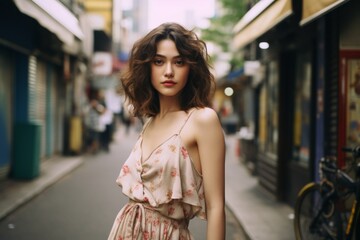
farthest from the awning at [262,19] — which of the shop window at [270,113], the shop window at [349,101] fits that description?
the shop window at [270,113]

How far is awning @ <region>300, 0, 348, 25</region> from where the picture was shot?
480cm

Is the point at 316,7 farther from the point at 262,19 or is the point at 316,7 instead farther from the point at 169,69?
the point at 169,69

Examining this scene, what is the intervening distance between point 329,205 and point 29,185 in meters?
6.66

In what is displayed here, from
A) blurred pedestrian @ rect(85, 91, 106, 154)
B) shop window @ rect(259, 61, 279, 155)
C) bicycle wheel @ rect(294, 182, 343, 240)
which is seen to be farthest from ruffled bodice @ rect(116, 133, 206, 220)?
blurred pedestrian @ rect(85, 91, 106, 154)

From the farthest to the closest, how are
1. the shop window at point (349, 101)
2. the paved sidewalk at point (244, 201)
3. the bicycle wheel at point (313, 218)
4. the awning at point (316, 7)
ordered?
the paved sidewalk at point (244, 201)
the shop window at point (349, 101)
the bicycle wheel at point (313, 218)
the awning at point (316, 7)

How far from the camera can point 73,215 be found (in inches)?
330

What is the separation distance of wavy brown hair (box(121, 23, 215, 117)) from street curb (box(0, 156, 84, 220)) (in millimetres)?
5797

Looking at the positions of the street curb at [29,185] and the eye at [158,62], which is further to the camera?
the street curb at [29,185]

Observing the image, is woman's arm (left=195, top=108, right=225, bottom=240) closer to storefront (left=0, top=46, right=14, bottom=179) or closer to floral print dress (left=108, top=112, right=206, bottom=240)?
floral print dress (left=108, top=112, right=206, bottom=240)

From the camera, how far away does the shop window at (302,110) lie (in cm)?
862

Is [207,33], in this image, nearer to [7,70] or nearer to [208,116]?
[7,70]

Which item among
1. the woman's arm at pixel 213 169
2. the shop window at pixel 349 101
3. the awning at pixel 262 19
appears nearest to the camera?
the woman's arm at pixel 213 169

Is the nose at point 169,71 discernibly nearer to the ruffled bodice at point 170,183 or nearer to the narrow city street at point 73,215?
the ruffled bodice at point 170,183

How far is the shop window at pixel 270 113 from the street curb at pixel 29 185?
Result: 175 inches
